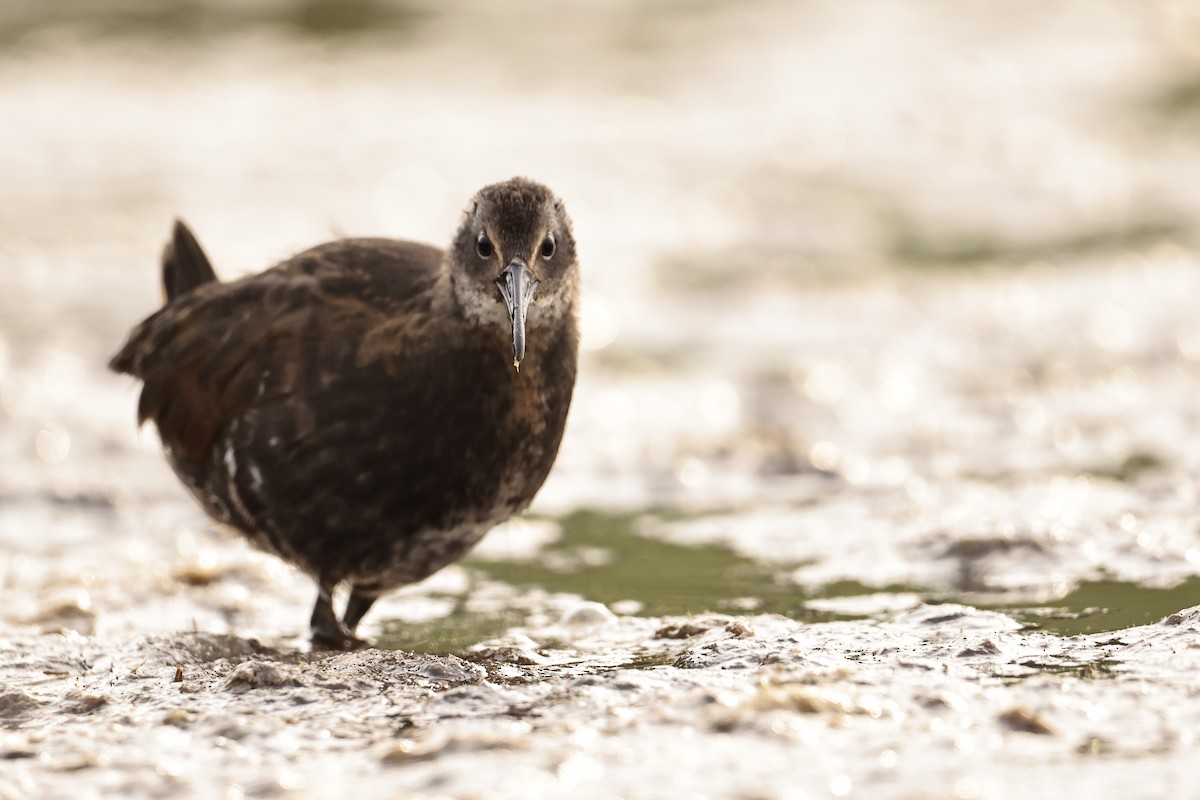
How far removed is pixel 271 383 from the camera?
238 inches

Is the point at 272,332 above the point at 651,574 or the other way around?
above

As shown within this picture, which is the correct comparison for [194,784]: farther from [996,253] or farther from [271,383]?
[996,253]

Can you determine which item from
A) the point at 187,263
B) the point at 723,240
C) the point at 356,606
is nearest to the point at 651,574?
the point at 356,606

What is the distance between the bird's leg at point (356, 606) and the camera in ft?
21.1

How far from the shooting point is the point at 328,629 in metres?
6.36

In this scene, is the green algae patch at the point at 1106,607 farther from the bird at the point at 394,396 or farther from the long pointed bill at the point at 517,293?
the long pointed bill at the point at 517,293

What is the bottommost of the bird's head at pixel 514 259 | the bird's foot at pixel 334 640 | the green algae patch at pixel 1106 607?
the green algae patch at pixel 1106 607

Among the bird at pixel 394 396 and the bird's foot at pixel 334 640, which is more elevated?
the bird at pixel 394 396

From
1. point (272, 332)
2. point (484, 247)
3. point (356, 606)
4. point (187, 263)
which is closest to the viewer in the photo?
point (484, 247)

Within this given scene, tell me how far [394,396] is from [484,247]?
0.57 meters

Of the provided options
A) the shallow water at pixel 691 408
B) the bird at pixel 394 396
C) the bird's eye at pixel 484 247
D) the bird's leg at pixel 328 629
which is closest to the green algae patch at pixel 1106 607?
the shallow water at pixel 691 408

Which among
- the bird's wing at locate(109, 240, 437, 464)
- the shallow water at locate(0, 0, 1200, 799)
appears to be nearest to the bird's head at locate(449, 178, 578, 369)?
the bird's wing at locate(109, 240, 437, 464)

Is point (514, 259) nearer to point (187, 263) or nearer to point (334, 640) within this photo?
point (334, 640)

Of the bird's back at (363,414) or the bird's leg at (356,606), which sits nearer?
the bird's back at (363,414)
